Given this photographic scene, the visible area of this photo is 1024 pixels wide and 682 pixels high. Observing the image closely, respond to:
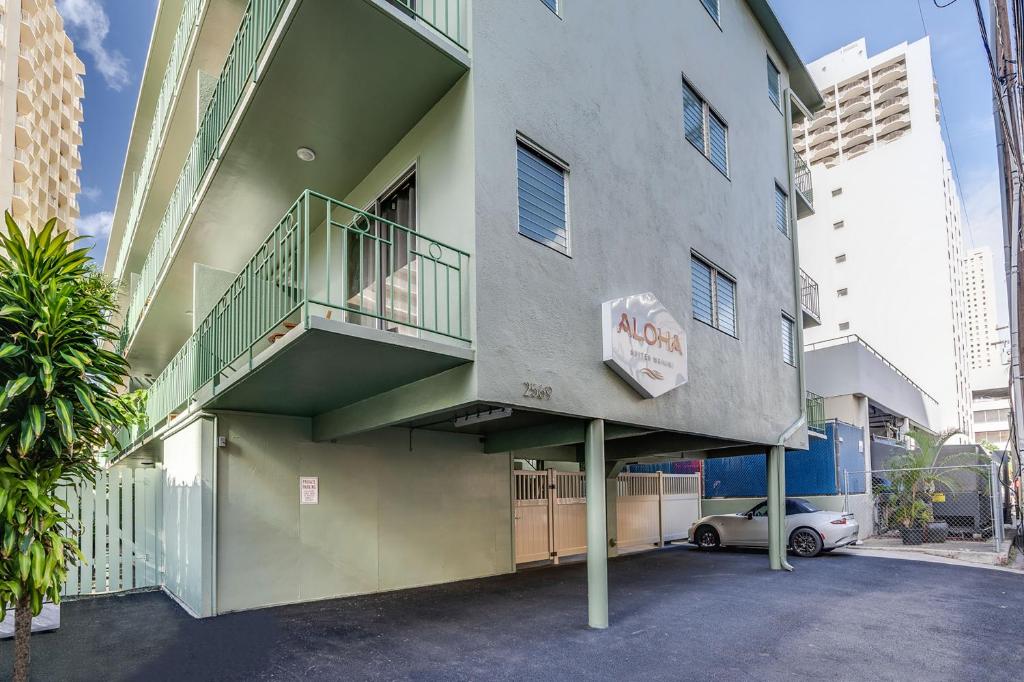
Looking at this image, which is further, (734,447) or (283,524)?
(734,447)

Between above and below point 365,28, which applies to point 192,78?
above

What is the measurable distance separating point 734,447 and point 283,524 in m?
9.28

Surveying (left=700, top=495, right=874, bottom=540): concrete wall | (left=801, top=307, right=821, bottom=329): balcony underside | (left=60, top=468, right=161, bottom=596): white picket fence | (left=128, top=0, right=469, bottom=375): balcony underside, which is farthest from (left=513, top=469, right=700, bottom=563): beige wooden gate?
(left=128, top=0, right=469, bottom=375): balcony underside

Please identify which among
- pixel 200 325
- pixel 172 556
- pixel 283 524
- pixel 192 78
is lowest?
pixel 172 556

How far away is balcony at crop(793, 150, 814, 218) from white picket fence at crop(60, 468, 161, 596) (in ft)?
53.4

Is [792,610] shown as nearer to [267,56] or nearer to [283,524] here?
[283,524]

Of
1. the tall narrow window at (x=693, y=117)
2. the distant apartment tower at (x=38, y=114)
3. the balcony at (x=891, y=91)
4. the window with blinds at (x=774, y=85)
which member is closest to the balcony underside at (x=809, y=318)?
the window with blinds at (x=774, y=85)

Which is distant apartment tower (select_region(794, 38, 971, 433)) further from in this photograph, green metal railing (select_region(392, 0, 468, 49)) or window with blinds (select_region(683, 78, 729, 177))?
green metal railing (select_region(392, 0, 468, 49))

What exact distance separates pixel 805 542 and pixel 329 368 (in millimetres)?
11875

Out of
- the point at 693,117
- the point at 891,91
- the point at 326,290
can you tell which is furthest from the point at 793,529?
the point at 891,91

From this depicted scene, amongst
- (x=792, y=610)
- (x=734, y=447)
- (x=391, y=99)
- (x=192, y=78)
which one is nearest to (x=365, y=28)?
(x=391, y=99)

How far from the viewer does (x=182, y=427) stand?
9.18m

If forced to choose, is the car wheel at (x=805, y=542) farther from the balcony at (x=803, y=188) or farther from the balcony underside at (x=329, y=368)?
the balcony underside at (x=329, y=368)

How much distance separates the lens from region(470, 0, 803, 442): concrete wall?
658cm
